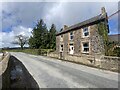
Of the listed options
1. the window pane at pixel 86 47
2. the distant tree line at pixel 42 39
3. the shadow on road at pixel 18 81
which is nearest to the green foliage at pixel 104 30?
the window pane at pixel 86 47

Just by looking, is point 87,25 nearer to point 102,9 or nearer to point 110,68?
point 102,9

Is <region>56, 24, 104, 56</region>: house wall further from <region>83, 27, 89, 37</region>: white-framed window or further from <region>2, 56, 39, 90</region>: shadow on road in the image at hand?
<region>2, 56, 39, 90</region>: shadow on road

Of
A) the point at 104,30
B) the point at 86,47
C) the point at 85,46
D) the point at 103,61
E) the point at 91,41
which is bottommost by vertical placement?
the point at 103,61

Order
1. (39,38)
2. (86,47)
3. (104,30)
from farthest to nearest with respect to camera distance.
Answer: (39,38)
(86,47)
(104,30)

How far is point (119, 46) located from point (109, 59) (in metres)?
3.89

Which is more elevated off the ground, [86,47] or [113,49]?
[86,47]

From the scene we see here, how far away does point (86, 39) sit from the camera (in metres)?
27.3

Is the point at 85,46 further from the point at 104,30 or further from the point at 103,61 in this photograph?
the point at 103,61

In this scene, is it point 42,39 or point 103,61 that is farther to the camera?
point 42,39

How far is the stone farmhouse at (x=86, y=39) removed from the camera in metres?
24.8

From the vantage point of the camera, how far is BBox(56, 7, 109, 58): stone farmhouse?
24750 millimetres

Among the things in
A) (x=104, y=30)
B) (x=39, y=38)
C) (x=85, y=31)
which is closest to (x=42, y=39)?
(x=39, y=38)

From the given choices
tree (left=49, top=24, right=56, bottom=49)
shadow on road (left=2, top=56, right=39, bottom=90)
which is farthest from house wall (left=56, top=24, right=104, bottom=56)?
tree (left=49, top=24, right=56, bottom=49)

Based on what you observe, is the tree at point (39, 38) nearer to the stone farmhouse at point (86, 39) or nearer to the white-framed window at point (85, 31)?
the stone farmhouse at point (86, 39)
